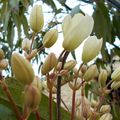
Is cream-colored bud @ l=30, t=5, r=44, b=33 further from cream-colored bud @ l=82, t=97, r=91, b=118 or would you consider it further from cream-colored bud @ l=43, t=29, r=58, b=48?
cream-colored bud @ l=82, t=97, r=91, b=118

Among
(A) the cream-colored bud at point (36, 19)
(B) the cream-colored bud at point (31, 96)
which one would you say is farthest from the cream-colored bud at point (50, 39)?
(B) the cream-colored bud at point (31, 96)

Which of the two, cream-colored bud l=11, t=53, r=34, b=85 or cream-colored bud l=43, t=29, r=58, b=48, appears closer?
cream-colored bud l=11, t=53, r=34, b=85

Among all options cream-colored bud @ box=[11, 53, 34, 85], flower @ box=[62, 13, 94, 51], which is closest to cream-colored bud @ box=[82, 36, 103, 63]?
flower @ box=[62, 13, 94, 51]

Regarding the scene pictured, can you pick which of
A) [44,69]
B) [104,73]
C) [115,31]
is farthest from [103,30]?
[44,69]

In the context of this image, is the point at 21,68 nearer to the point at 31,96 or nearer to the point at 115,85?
the point at 31,96

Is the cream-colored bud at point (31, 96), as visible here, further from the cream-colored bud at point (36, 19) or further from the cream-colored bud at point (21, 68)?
the cream-colored bud at point (36, 19)

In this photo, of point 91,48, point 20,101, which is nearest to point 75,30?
point 91,48

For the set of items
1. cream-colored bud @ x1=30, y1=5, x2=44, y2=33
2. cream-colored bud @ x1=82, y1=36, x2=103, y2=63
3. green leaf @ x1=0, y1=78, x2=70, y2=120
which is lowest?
green leaf @ x1=0, y1=78, x2=70, y2=120
